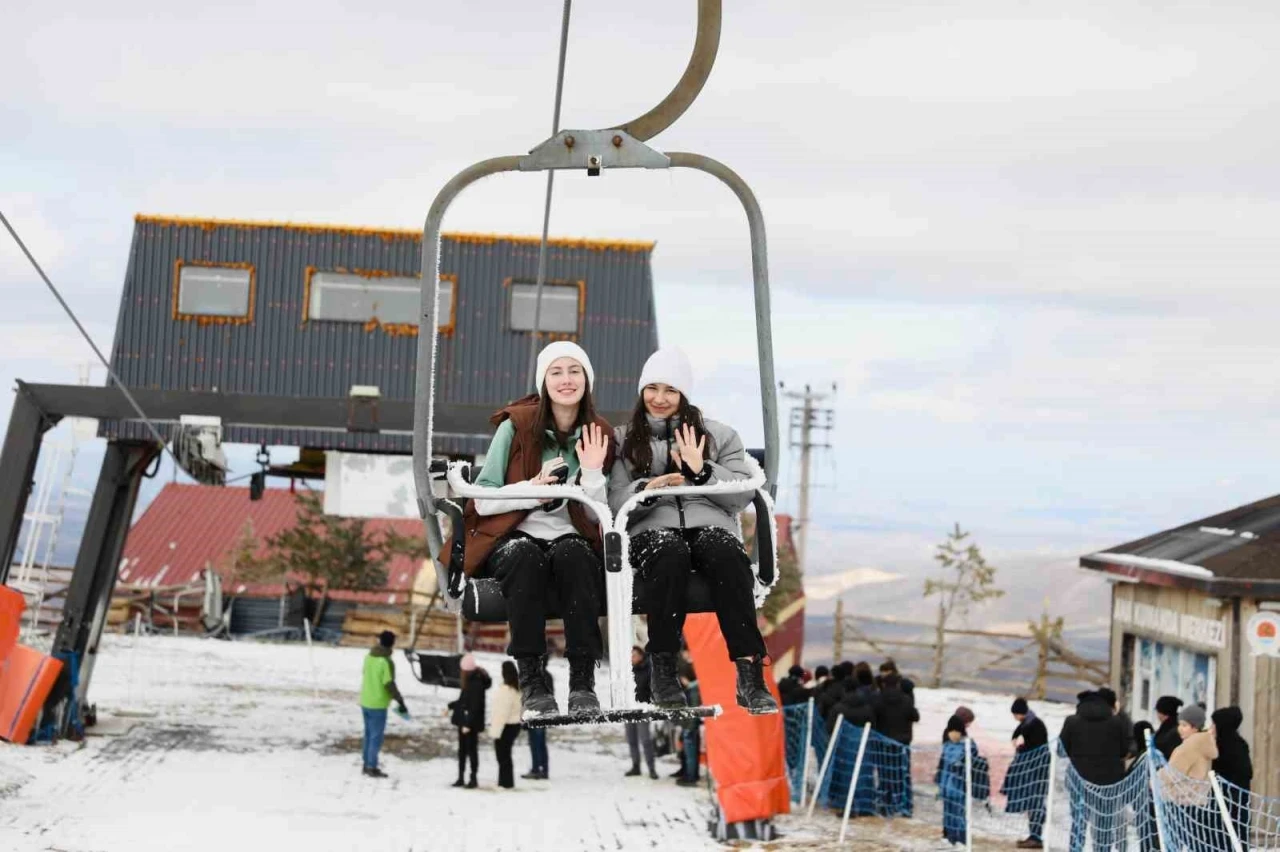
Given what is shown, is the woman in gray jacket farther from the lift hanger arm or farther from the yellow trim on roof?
the yellow trim on roof

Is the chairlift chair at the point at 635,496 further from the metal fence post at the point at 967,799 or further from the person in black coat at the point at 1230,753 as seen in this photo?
the metal fence post at the point at 967,799

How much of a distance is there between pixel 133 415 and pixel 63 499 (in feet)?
10.2

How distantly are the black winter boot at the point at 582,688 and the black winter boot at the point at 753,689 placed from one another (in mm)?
582

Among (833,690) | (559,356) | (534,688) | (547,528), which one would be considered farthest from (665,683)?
(833,690)

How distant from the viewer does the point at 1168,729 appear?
46.6ft

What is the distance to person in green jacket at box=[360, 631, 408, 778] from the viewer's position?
19.3 m

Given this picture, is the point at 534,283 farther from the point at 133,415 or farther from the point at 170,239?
the point at 133,415

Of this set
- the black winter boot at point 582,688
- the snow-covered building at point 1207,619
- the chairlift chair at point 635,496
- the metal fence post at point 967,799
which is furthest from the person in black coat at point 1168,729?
the black winter boot at point 582,688

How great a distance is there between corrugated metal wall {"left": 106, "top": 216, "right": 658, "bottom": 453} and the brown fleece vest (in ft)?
59.3

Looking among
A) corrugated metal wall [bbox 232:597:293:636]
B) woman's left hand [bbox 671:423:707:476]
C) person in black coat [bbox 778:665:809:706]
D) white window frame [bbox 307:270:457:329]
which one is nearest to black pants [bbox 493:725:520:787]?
person in black coat [bbox 778:665:809:706]

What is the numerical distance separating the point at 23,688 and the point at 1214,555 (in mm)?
13348

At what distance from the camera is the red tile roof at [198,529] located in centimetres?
5100

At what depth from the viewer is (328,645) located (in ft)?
132

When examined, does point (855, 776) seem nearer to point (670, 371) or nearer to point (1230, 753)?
point (1230, 753)
